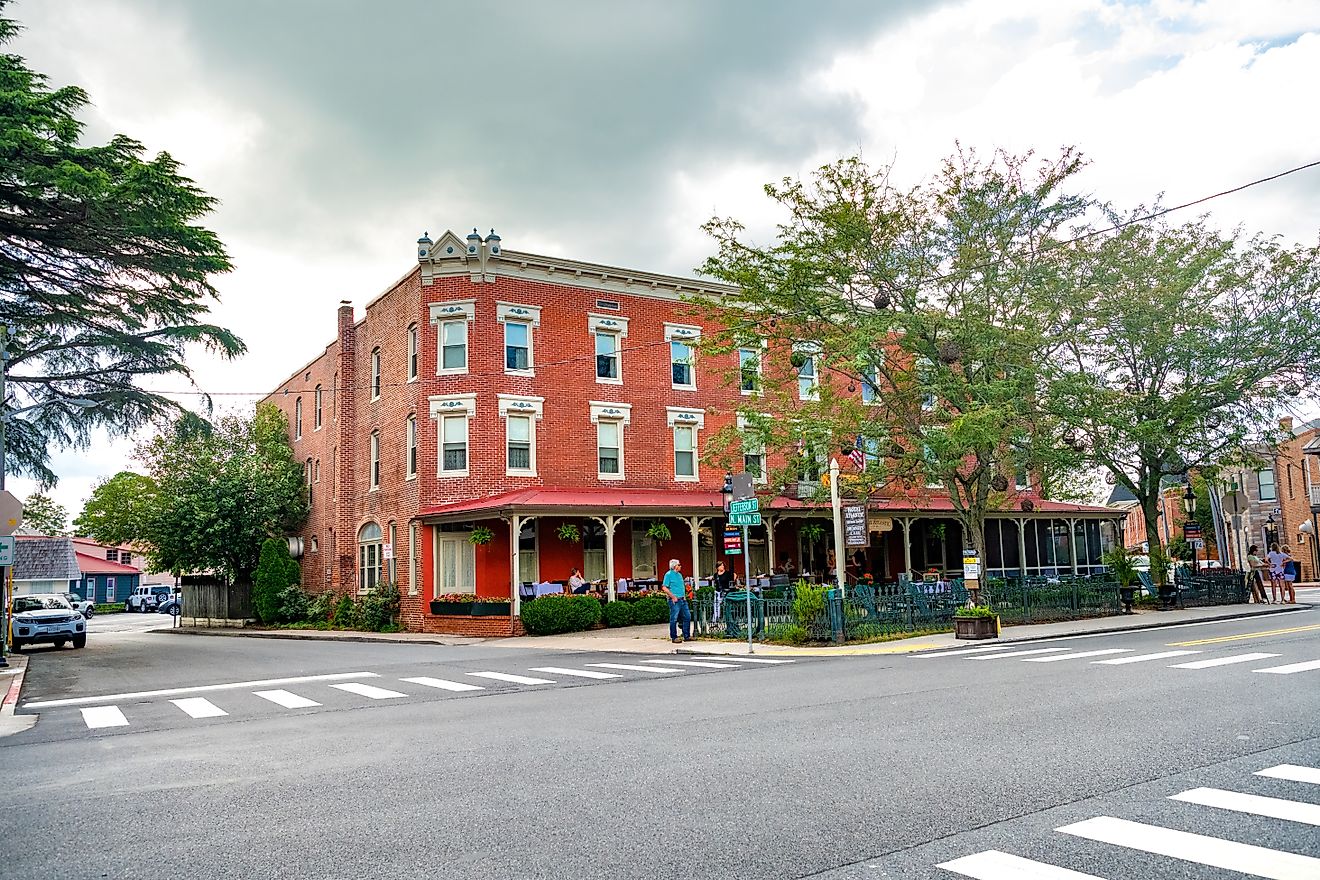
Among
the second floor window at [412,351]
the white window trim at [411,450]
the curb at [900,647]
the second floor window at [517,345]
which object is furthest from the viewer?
the second floor window at [412,351]

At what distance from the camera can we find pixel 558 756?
319 inches

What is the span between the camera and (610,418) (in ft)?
102

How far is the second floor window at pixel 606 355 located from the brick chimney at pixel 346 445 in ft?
31.5

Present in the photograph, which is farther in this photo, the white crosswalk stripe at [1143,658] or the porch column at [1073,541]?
the porch column at [1073,541]

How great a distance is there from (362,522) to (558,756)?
27112mm

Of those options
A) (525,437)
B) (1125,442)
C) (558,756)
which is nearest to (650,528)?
(525,437)

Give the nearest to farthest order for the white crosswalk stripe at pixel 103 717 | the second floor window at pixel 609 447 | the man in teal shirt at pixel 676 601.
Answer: the white crosswalk stripe at pixel 103 717, the man in teal shirt at pixel 676 601, the second floor window at pixel 609 447

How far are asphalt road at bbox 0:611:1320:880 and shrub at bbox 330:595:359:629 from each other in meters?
18.6

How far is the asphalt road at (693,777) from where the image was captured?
17.2ft

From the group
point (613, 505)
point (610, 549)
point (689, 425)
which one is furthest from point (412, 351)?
point (610, 549)

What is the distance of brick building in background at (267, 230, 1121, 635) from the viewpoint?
1139 inches

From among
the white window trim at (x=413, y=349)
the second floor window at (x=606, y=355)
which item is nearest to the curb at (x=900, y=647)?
the second floor window at (x=606, y=355)

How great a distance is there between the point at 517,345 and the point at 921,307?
1238cm

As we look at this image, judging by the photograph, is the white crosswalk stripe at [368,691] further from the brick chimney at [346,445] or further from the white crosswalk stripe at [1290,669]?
the brick chimney at [346,445]
